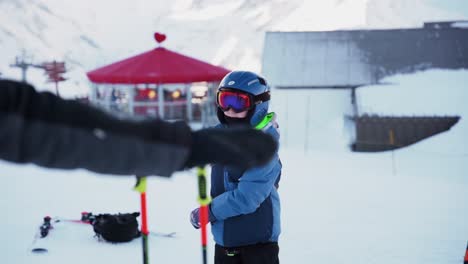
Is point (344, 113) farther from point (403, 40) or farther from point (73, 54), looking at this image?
point (73, 54)

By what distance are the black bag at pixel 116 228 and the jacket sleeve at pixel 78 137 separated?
16.4 ft

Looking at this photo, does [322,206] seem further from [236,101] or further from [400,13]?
[400,13]

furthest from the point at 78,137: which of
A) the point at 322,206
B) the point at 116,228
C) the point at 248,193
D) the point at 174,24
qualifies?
the point at 174,24

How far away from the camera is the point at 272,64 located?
1745 cm

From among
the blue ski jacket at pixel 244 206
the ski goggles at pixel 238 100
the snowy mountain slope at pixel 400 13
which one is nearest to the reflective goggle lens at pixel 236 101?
the ski goggles at pixel 238 100

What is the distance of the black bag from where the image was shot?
5.88m

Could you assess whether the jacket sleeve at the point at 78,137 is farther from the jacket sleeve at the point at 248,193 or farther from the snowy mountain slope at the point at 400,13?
the snowy mountain slope at the point at 400,13

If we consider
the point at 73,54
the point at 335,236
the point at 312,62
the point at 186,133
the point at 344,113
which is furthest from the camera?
the point at 73,54

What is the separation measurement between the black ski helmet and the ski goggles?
0.07 feet

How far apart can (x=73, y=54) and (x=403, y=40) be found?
39350 mm

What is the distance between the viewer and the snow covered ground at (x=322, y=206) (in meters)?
5.69

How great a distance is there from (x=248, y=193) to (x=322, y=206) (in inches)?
209

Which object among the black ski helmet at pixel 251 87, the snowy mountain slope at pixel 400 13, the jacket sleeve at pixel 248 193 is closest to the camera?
the jacket sleeve at pixel 248 193

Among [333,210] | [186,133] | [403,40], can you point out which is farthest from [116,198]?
[403,40]
